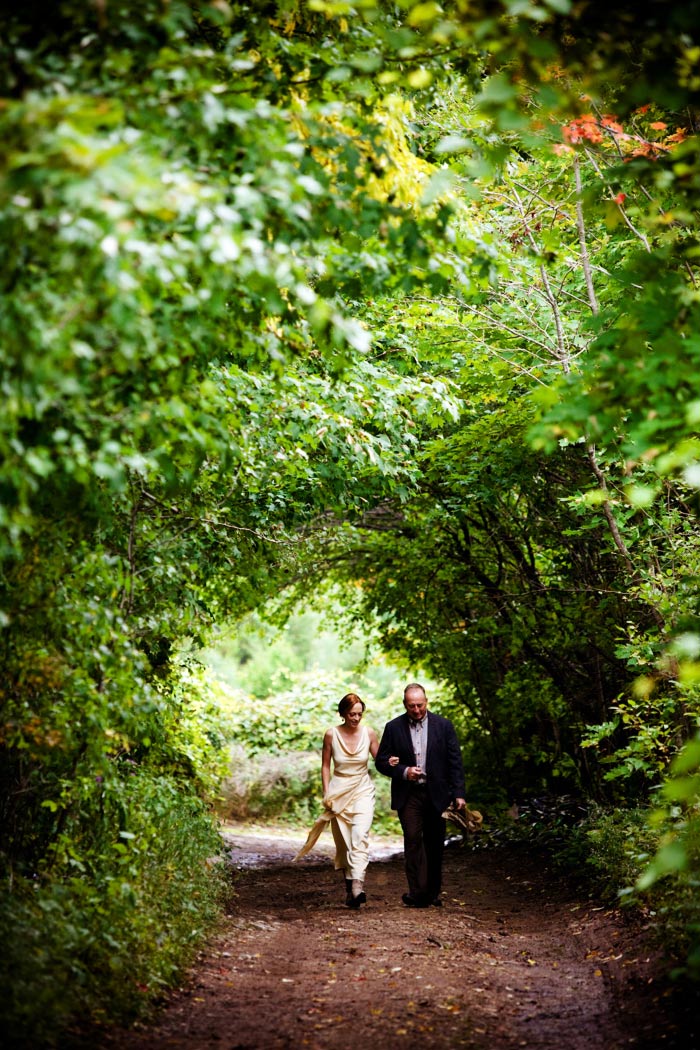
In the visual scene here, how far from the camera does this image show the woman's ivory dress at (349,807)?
830 cm

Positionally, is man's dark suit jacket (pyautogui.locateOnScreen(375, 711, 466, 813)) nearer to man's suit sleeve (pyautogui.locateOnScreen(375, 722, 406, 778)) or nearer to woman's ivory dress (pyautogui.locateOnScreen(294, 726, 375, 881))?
man's suit sleeve (pyautogui.locateOnScreen(375, 722, 406, 778))

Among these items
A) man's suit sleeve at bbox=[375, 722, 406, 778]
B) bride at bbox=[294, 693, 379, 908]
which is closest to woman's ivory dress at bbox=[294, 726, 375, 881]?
bride at bbox=[294, 693, 379, 908]

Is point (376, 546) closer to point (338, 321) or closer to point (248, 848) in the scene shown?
point (248, 848)

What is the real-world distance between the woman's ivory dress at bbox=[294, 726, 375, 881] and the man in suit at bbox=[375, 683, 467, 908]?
10.9 inches

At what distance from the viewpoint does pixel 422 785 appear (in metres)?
8.34

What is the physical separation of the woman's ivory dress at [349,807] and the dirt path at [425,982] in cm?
46

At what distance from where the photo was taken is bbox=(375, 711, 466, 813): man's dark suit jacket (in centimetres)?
830

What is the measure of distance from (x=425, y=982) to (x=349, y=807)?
303cm

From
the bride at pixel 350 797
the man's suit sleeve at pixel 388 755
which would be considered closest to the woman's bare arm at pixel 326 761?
the bride at pixel 350 797

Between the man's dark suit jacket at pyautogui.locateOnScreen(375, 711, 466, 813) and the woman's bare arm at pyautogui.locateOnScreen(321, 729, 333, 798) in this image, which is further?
the woman's bare arm at pyautogui.locateOnScreen(321, 729, 333, 798)

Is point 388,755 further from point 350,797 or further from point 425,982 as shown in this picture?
point 425,982

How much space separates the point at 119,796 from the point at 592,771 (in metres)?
7.69

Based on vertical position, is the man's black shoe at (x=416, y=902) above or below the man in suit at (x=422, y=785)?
below

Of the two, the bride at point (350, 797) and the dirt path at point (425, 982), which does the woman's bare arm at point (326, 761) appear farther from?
the dirt path at point (425, 982)
